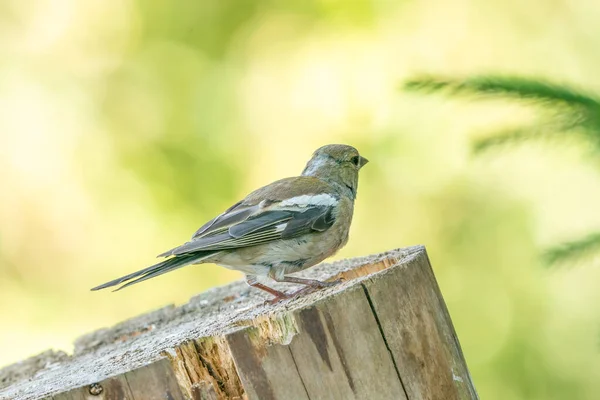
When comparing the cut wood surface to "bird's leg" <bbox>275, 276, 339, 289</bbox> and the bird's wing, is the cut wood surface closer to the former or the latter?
"bird's leg" <bbox>275, 276, 339, 289</bbox>

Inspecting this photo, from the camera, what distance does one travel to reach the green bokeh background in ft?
23.3

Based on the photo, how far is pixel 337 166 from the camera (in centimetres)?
520

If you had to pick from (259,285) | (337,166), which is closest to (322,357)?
(259,285)

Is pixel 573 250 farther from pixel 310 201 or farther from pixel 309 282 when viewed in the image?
pixel 310 201

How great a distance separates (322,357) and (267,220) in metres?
1.80

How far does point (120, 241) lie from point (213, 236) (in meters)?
3.51

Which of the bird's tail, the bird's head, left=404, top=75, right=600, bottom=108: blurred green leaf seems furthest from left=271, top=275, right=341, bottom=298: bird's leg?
left=404, top=75, right=600, bottom=108: blurred green leaf

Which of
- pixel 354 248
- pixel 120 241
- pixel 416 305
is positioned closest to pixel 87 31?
pixel 120 241

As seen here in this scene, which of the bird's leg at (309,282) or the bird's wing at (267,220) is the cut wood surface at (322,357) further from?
the bird's wing at (267,220)

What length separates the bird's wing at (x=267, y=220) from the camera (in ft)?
13.8

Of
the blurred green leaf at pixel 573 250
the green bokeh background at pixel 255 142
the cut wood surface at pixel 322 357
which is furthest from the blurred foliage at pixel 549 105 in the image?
the green bokeh background at pixel 255 142

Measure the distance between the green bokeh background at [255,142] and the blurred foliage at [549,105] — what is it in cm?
475

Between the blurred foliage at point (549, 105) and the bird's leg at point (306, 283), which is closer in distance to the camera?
the blurred foliage at point (549, 105)

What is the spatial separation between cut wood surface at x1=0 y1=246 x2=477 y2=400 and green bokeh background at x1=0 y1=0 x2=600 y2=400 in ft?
13.3
